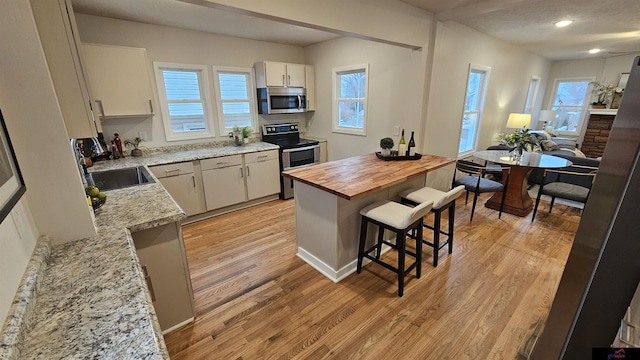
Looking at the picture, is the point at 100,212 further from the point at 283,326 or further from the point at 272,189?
the point at 272,189

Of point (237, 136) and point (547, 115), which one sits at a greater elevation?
point (547, 115)

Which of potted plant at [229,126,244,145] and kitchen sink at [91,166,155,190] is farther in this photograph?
potted plant at [229,126,244,145]

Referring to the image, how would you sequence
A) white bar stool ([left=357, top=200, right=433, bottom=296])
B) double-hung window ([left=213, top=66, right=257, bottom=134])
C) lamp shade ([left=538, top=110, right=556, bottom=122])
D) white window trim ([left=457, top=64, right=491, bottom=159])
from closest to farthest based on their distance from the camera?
white bar stool ([left=357, top=200, right=433, bottom=296]) < double-hung window ([left=213, top=66, right=257, bottom=134]) < white window trim ([left=457, top=64, right=491, bottom=159]) < lamp shade ([left=538, top=110, right=556, bottom=122])

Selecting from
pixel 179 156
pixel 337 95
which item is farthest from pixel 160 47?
pixel 337 95

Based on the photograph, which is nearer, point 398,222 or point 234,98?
point 398,222

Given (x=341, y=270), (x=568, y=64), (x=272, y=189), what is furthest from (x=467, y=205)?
(x=568, y=64)

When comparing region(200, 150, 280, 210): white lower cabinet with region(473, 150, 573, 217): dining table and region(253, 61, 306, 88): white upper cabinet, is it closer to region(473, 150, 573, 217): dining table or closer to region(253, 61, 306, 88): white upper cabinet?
region(253, 61, 306, 88): white upper cabinet

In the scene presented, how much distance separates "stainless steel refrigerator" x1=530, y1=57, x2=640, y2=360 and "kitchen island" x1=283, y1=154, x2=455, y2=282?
1.19 meters

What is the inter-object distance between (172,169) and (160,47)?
160 centimetres

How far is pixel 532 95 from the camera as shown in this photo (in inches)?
260

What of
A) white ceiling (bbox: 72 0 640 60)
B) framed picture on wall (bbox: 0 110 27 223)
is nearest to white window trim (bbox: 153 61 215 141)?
white ceiling (bbox: 72 0 640 60)

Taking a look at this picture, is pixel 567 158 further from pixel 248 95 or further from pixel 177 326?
pixel 177 326

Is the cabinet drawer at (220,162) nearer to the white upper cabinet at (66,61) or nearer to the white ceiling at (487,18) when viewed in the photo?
the white ceiling at (487,18)

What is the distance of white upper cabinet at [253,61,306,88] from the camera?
4027 mm
